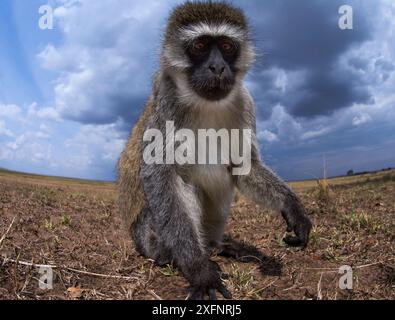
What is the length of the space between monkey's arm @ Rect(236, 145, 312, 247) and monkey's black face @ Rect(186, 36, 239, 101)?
113cm

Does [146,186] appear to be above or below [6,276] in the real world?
above

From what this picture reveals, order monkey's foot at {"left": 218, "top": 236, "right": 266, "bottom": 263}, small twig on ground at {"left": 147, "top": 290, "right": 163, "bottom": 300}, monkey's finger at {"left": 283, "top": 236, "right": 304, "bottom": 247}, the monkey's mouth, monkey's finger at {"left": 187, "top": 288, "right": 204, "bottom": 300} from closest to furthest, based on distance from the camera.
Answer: monkey's finger at {"left": 187, "top": 288, "right": 204, "bottom": 300}
small twig on ground at {"left": 147, "top": 290, "right": 163, "bottom": 300}
the monkey's mouth
monkey's finger at {"left": 283, "top": 236, "right": 304, "bottom": 247}
monkey's foot at {"left": 218, "top": 236, "right": 266, "bottom": 263}

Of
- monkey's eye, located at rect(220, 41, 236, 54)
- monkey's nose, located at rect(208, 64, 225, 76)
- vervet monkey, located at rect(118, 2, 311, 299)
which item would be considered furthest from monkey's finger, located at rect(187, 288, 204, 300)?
monkey's eye, located at rect(220, 41, 236, 54)

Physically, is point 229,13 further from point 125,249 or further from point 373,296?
point 373,296

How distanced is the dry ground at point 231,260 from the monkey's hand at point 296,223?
0.36 metres

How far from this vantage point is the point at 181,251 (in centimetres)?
518

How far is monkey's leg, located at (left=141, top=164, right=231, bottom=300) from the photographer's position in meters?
4.93

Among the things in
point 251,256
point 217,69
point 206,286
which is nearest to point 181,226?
point 206,286

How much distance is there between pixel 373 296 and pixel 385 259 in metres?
1.06

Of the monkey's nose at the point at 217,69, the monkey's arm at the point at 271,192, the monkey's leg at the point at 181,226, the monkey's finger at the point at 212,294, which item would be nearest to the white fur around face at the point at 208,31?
the monkey's nose at the point at 217,69

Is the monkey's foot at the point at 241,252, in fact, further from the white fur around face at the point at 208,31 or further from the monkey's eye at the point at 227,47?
the white fur around face at the point at 208,31

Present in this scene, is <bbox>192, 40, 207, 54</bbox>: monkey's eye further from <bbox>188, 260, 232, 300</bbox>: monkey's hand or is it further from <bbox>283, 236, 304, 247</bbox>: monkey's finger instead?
<bbox>188, 260, 232, 300</bbox>: monkey's hand

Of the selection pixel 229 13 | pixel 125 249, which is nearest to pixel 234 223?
pixel 125 249

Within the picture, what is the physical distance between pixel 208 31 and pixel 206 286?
308cm
